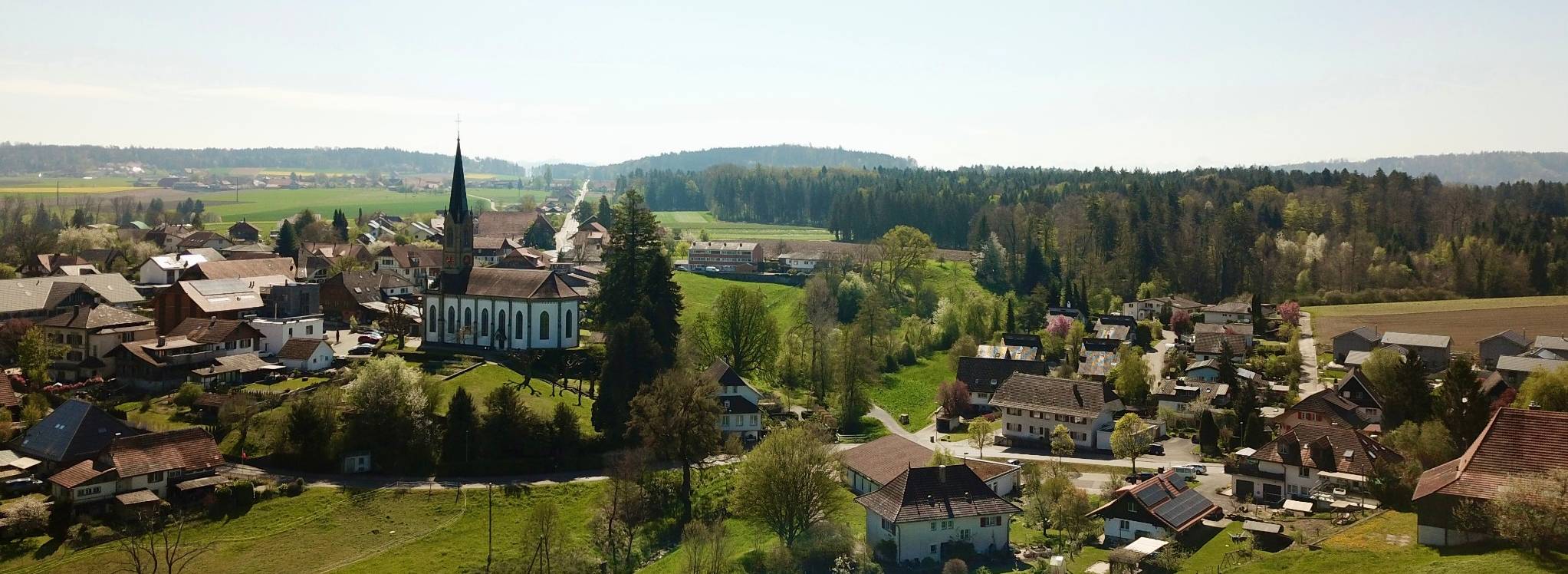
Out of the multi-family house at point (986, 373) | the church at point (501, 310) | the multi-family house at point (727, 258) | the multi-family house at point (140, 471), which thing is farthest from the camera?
the multi-family house at point (727, 258)

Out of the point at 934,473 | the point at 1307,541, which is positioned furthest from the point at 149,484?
the point at 1307,541

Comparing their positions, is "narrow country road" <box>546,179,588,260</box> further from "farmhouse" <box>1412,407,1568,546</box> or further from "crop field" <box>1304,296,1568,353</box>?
"farmhouse" <box>1412,407,1568,546</box>

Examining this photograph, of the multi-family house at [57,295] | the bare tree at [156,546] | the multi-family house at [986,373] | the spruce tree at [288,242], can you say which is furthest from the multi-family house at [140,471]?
the spruce tree at [288,242]

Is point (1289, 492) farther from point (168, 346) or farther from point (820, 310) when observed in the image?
point (168, 346)

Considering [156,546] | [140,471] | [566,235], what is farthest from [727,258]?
[156,546]

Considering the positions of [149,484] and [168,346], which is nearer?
[149,484]

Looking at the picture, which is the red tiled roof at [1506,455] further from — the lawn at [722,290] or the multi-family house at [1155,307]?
the multi-family house at [1155,307]

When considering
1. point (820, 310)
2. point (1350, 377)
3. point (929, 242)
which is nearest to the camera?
point (1350, 377)
